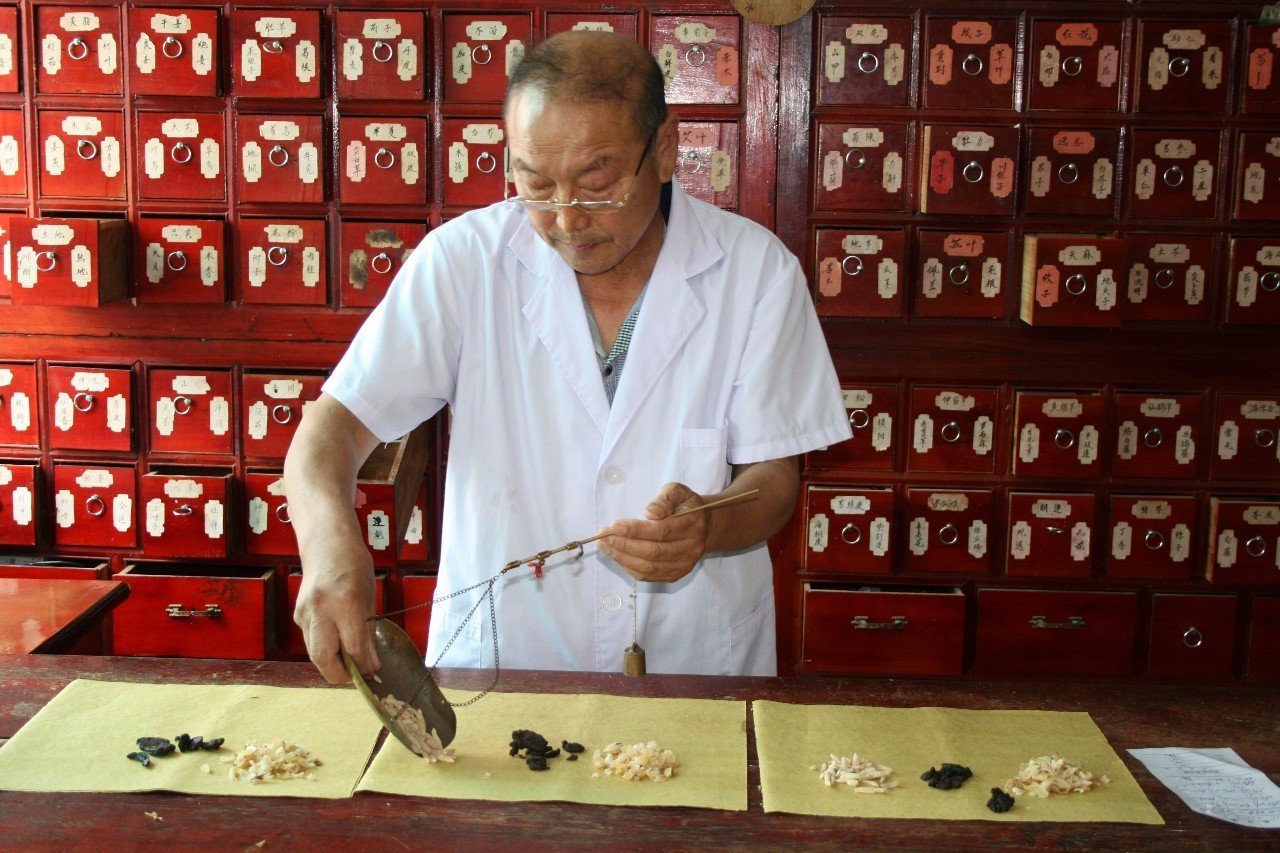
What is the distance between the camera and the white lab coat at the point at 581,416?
2.10 meters

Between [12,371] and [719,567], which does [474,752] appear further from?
[12,371]

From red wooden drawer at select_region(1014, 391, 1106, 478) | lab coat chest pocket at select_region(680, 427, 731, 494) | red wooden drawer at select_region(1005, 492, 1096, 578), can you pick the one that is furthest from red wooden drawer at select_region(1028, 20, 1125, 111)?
lab coat chest pocket at select_region(680, 427, 731, 494)

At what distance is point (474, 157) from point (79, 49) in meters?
1.24

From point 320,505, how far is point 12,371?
2595mm

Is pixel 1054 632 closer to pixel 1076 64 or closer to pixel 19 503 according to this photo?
pixel 1076 64

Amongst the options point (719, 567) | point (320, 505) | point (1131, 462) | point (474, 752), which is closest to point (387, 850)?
point (474, 752)

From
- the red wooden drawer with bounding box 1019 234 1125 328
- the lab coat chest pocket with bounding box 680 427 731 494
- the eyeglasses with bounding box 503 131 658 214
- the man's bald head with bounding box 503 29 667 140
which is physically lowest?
the lab coat chest pocket with bounding box 680 427 731 494

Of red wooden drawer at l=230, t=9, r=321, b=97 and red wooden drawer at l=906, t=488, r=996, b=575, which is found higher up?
red wooden drawer at l=230, t=9, r=321, b=97

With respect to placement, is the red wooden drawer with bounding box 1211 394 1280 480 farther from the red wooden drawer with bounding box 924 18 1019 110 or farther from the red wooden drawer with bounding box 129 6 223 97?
the red wooden drawer with bounding box 129 6 223 97

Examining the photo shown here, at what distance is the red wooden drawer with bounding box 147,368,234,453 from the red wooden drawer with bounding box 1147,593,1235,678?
2.97m

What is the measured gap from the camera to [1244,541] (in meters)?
3.81

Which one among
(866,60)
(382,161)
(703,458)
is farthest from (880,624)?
(382,161)

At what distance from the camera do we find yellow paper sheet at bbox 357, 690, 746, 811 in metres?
1.54

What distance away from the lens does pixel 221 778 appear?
1.57 metres
